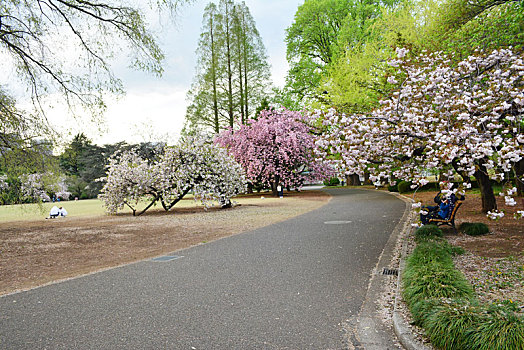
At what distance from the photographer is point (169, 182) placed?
17.6 m

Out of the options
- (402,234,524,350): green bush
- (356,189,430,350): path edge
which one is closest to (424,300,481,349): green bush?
(402,234,524,350): green bush

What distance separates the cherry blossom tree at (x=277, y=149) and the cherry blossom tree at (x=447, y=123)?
1932 cm

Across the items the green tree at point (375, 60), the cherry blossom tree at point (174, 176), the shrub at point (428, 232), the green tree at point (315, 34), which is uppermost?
the green tree at point (315, 34)

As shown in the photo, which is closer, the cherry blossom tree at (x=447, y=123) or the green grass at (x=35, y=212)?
the cherry blossom tree at (x=447, y=123)

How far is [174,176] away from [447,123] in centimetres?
1399

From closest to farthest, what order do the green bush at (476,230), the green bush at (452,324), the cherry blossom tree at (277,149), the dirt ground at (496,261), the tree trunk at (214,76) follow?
the green bush at (452,324)
the dirt ground at (496,261)
the green bush at (476,230)
the cherry blossom tree at (277,149)
the tree trunk at (214,76)

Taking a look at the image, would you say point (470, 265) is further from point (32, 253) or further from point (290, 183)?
point (290, 183)

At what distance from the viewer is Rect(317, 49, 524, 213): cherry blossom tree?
495cm

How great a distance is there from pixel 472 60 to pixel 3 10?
12.6 metres

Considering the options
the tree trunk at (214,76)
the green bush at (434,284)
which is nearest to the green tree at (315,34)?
the tree trunk at (214,76)

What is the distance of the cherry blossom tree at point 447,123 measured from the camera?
16.2 ft

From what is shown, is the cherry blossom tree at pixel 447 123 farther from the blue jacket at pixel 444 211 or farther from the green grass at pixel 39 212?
the green grass at pixel 39 212

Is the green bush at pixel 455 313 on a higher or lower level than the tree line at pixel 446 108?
lower

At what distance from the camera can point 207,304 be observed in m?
4.34
